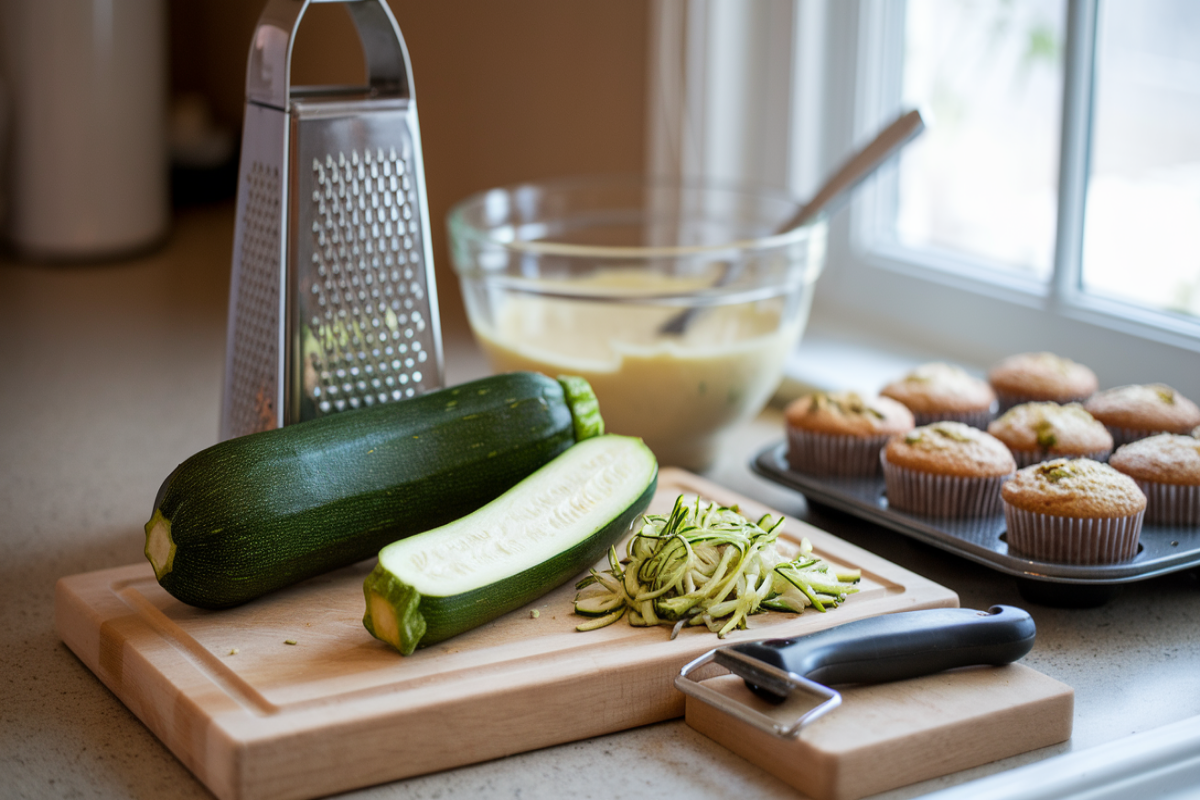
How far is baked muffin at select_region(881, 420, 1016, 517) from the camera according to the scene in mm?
1082

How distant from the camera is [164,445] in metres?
1.46

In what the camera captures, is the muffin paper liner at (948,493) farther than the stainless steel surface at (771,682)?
Yes

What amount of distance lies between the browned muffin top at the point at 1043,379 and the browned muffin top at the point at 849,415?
134 mm

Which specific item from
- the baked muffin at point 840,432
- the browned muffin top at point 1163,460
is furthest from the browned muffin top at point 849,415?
the browned muffin top at point 1163,460

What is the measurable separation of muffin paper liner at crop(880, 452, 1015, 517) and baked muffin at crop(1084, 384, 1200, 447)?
0.17m

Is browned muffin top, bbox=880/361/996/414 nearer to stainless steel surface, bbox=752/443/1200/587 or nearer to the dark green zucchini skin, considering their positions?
stainless steel surface, bbox=752/443/1200/587

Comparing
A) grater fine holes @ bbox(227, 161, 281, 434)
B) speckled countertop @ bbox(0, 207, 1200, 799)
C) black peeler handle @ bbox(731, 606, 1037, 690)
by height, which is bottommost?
speckled countertop @ bbox(0, 207, 1200, 799)

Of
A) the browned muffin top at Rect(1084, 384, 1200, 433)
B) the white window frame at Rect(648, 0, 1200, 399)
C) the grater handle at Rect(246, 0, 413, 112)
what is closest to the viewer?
the grater handle at Rect(246, 0, 413, 112)

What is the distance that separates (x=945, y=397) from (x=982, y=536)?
0.26 meters

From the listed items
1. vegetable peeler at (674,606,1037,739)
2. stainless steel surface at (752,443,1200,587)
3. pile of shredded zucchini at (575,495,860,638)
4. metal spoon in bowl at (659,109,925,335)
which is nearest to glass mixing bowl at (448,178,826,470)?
metal spoon in bowl at (659,109,925,335)

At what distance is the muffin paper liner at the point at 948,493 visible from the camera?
3.55 ft

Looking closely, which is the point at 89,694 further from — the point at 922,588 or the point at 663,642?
the point at 922,588

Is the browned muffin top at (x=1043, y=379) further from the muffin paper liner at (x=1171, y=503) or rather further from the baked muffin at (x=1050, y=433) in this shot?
the muffin paper liner at (x=1171, y=503)

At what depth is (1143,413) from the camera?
1.17 meters
